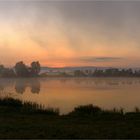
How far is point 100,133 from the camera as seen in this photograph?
23.0 ft

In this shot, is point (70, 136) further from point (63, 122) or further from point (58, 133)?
point (63, 122)

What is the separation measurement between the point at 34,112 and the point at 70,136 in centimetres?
502

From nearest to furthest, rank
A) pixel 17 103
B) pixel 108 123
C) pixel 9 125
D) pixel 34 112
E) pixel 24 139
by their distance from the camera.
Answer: pixel 24 139 → pixel 9 125 → pixel 108 123 → pixel 34 112 → pixel 17 103

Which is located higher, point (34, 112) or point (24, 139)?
point (34, 112)

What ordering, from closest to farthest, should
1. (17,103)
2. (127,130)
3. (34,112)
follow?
(127,130), (34,112), (17,103)

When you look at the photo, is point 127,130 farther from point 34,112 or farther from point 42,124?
point 34,112

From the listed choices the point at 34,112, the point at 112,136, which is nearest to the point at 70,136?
the point at 112,136

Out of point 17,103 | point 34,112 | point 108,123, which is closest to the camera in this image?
point 108,123

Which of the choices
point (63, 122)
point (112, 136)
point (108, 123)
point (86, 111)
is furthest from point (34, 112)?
point (112, 136)

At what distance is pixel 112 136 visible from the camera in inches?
265

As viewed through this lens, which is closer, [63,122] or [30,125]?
[30,125]

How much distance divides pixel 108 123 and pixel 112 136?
6.21 feet

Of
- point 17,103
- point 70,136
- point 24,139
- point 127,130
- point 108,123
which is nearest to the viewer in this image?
point 24,139

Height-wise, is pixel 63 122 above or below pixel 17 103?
below
